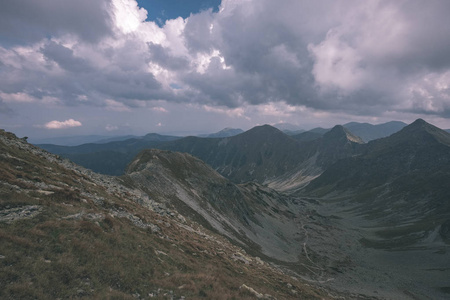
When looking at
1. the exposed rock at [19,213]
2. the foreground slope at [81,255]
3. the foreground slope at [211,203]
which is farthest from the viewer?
the foreground slope at [211,203]

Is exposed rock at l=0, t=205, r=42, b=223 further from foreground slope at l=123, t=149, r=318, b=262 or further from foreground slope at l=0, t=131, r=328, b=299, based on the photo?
foreground slope at l=123, t=149, r=318, b=262

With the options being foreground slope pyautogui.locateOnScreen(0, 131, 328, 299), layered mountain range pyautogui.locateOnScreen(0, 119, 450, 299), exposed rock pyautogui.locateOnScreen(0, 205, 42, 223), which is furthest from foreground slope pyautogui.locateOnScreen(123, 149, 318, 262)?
exposed rock pyautogui.locateOnScreen(0, 205, 42, 223)

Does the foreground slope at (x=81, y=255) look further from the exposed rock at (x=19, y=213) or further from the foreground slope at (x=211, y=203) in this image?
the foreground slope at (x=211, y=203)

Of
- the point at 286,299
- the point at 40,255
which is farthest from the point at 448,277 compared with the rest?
the point at 40,255

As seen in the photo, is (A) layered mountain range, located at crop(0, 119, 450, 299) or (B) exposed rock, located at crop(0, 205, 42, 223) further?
(A) layered mountain range, located at crop(0, 119, 450, 299)

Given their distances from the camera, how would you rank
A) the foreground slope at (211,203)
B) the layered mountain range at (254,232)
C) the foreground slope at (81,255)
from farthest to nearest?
1. the foreground slope at (211,203)
2. the layered mountain range at (254,232)
3. the foreground slope at (81,255)

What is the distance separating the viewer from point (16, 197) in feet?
61.5

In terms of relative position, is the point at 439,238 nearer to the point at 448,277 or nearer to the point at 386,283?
the point at 448,277

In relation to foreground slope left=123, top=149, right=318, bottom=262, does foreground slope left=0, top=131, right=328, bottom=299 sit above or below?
above

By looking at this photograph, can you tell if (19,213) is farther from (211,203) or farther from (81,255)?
(211,203)

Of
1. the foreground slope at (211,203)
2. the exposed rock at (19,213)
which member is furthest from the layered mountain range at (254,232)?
the foreground slope at (211,203)

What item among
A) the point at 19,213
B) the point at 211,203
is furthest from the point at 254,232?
the point at 19,213

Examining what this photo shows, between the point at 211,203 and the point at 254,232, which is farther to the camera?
the point at 254,232

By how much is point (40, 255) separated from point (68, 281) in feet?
8.47
